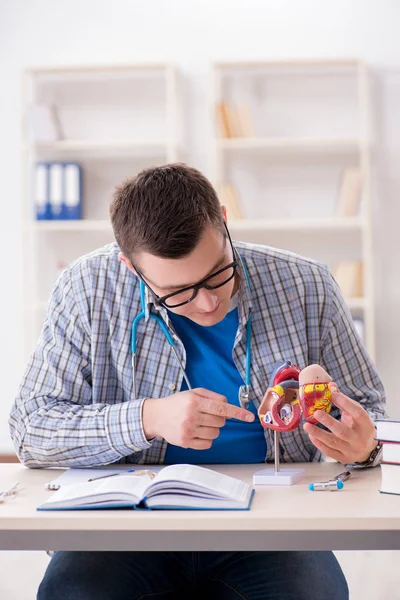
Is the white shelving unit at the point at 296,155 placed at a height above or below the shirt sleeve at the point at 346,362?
above

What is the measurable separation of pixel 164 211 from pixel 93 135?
337 cm

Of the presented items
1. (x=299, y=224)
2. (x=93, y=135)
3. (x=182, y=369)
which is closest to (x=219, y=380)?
(x=182, y=369)

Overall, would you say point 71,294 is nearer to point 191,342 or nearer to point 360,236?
point 191,342

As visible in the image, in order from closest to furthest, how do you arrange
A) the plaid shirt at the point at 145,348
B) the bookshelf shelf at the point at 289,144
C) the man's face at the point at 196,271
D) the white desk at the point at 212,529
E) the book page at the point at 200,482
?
the white desk at the point at 212,529, the book page at the point at 200,482, the man's face at the point at 196,271, the plaid shirt at the point at 145,348, the bookshelf shelf at the point at 289,144

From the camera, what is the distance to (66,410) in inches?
63.2

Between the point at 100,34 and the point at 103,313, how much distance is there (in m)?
3.41

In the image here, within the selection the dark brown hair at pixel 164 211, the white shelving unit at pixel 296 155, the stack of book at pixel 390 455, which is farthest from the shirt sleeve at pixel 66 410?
the white shelving unit at pixel 296 155

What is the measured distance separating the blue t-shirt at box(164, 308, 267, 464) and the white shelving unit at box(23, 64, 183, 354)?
299 centimetres

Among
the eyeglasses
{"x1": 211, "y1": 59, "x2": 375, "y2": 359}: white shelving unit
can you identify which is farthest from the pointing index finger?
{"x1": 211, "y1": 59, "x2": 375, "y2": 359}: white shelving unit

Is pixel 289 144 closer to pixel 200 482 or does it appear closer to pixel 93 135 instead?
pixel 93 135

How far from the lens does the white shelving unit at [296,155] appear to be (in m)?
4.55

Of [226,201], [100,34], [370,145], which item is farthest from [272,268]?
[100,34]

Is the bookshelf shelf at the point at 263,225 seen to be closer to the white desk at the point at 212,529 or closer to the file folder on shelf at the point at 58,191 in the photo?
the file folder on shelf at the point at 58,191

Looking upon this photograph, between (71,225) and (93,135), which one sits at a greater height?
(93,135)
